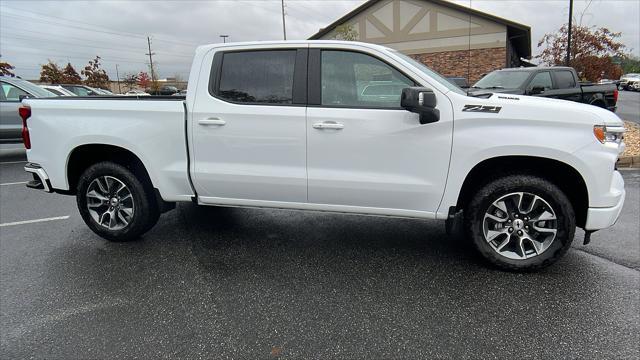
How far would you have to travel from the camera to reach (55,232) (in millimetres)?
4852

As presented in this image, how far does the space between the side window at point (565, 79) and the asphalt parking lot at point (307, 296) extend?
663 centimetres

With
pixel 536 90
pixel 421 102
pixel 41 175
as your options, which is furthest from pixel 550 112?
pixel 536 90

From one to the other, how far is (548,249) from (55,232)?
17.0 feet

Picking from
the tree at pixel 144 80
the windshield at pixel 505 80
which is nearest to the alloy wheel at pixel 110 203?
the windshield at pixel 505 80

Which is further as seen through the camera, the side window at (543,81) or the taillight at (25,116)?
the side window at (543,81)

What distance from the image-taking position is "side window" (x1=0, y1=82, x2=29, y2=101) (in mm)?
9297

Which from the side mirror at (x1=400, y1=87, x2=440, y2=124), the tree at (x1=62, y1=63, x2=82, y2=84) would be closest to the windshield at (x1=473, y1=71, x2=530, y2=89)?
the side mirror at (x1=400, y1=87, x2=440, y2=124)

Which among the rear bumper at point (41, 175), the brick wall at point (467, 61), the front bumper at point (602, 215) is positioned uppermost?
the brick wall at point (467, 61)

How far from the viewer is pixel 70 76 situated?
130ft

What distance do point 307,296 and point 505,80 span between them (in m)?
9.07

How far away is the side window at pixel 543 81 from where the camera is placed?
9.93 m

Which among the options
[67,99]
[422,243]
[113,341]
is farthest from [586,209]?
[67,99]

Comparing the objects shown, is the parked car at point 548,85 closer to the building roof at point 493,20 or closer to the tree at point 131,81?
the building roof at point 493,20

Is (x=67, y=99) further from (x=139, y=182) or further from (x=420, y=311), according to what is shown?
(x=420, y=311)
